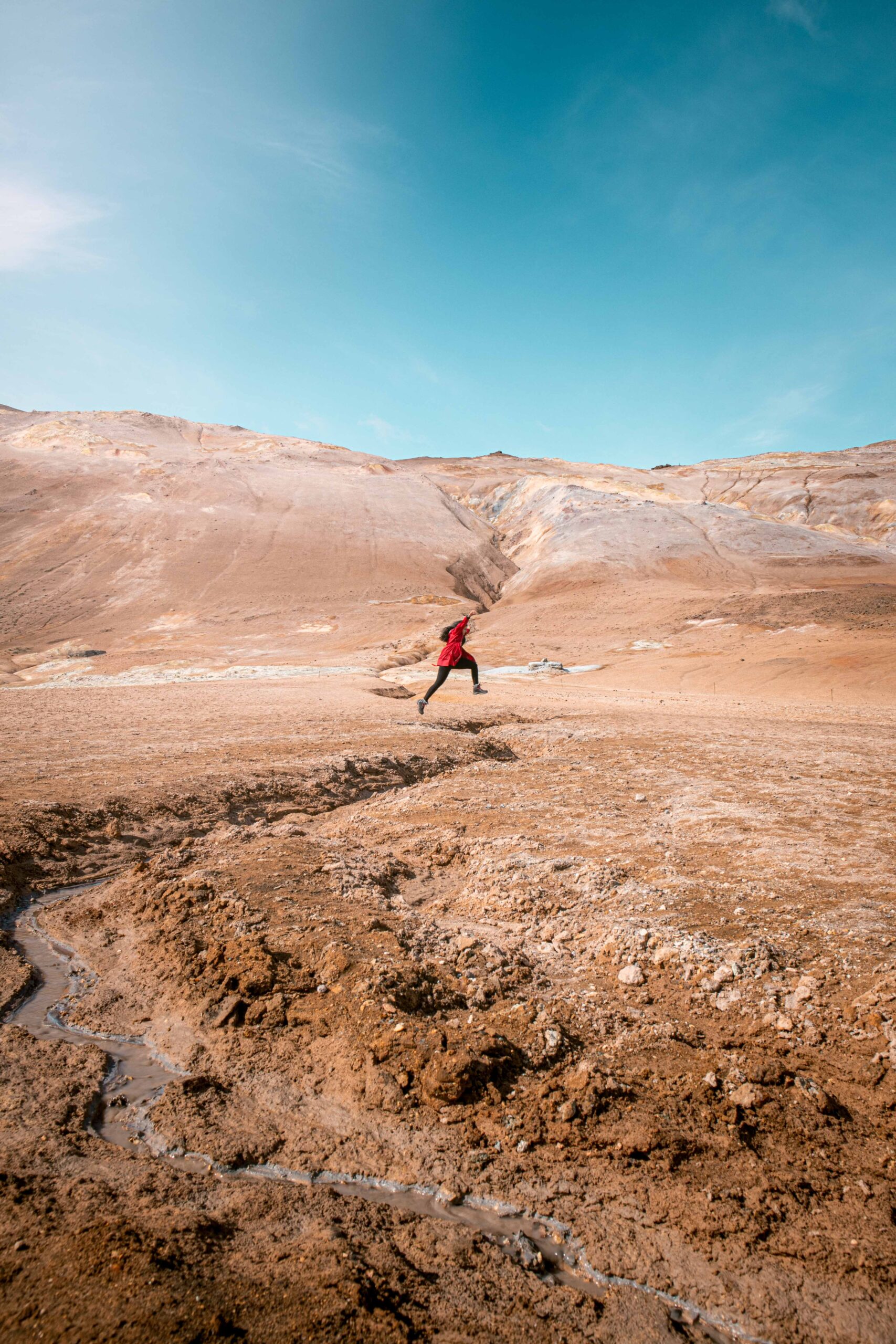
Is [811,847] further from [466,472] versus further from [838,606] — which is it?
[466,472]

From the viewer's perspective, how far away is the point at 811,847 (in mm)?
4836

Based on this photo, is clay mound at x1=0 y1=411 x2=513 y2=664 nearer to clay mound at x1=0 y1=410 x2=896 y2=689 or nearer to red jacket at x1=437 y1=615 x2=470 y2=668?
clay mound at x1=0 y1=410 x2=896 y2=689

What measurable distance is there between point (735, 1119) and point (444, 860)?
2983mm

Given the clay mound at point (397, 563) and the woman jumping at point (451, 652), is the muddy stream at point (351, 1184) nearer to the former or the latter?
the woman jumping at point (451, 652)

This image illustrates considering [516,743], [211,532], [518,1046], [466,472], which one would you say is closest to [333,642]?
[211,532]

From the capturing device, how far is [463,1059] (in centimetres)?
282

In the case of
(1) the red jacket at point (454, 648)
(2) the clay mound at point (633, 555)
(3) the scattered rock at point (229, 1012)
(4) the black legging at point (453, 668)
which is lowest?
(3) the scattered rock at point (229, 1012)

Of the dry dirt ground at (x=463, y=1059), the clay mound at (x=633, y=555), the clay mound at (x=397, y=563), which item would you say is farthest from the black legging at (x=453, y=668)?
the clay mound at (x=633, y=555)

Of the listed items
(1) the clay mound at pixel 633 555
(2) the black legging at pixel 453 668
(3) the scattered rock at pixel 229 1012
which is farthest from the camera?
(1) the clay mound at pixel 633 555

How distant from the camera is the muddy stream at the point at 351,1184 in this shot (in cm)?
201

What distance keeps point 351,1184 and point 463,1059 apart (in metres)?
0.61

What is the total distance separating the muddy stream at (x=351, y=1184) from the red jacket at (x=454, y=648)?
28.2ft

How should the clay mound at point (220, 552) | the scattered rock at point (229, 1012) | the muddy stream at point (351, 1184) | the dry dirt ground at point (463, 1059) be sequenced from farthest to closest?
the clay mound at point (220, 552) < the scattered rock at point (229, 1012) < the muddy stream at point (351, 1184) < the dry dirt ground at point (463, 1059)

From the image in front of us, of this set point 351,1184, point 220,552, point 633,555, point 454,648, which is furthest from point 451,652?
point 220,552
